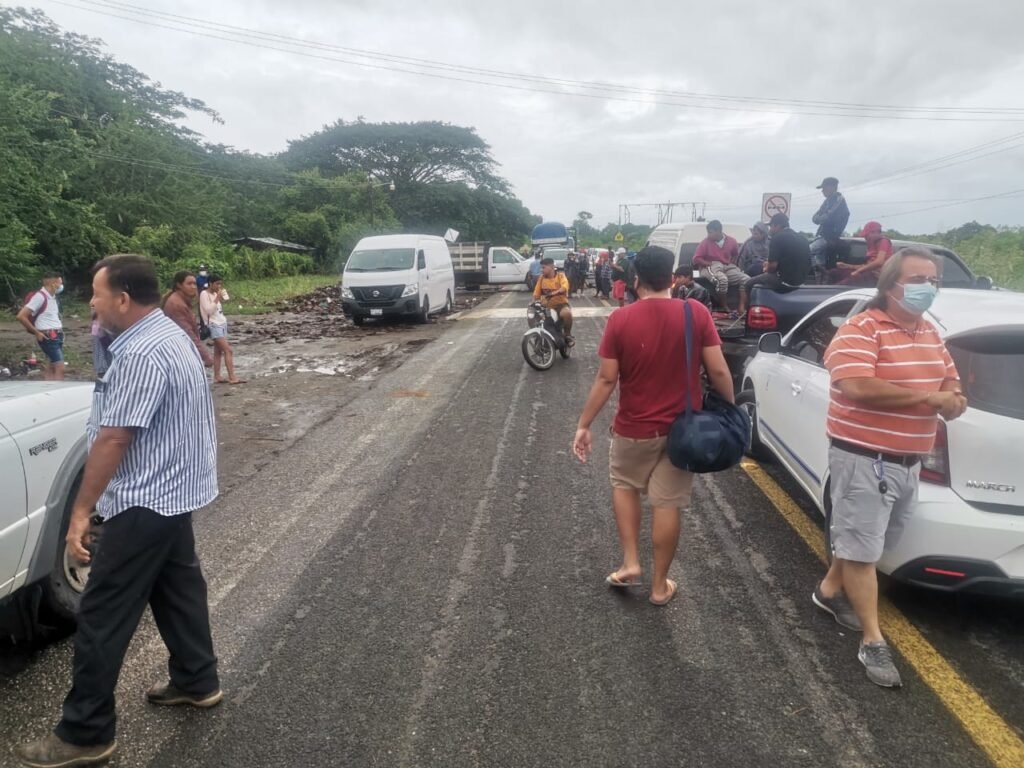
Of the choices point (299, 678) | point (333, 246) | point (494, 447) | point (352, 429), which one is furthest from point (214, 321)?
point (333, 246)

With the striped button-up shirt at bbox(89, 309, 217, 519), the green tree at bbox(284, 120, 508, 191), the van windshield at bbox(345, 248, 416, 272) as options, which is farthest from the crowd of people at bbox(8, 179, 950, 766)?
the green tree at bbox(284, 120, 508, 191)

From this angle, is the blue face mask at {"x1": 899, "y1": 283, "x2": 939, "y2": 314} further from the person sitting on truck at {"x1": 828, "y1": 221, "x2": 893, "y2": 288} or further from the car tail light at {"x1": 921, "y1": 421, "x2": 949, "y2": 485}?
the person sitting on truck at {"x1": 828, "y1": 221, "x2": 893, "y2": 288}

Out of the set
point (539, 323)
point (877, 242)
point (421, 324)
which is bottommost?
point (421, 324)

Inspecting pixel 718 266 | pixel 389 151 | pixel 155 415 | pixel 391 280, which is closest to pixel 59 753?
pixel 155 415

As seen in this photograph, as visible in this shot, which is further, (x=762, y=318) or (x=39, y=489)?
(x=762, y=318)

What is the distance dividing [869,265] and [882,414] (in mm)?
6334

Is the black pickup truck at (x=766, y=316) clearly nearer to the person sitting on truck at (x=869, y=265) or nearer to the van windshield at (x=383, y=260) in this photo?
the person sitting on truck at (x=869, y=265)

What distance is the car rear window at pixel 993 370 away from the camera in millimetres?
3074

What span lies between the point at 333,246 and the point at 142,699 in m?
39.6

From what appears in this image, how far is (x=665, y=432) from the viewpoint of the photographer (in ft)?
11.5

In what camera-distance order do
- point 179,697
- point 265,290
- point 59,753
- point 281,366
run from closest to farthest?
point 59,753 → point 179,697 → point 281,366 → point 265,290

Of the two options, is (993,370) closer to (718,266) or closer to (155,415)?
(155,415)

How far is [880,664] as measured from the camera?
2998 millimetres

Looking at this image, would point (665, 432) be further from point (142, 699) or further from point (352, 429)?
point (352, 429)
